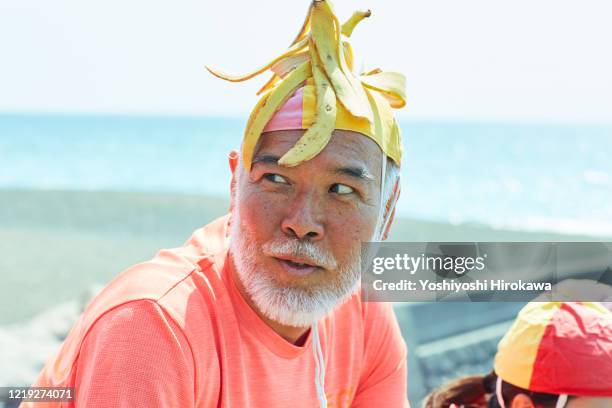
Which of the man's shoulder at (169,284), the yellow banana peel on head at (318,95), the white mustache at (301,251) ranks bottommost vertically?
the man's shoulder at (169,284)

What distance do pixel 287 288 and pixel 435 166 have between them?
28302 millimetres

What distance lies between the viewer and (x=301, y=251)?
1942mm

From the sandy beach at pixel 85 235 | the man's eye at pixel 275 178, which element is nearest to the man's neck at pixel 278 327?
the man's eye at pixel 275 178

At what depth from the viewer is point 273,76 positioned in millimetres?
2199

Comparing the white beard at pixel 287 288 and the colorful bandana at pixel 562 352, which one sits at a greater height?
the white beard at pixel 287 288

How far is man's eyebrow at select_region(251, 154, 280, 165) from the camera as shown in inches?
79.3

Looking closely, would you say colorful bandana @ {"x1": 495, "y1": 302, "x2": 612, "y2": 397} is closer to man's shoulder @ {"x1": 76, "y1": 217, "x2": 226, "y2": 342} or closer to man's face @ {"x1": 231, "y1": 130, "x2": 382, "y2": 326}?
man's face @ {"x1": 231, "y1": 130, "x2": 382, "y2": 326}

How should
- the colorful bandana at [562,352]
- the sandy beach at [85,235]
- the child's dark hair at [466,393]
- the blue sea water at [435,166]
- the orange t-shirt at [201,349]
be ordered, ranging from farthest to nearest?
1. the blue sea water at [435,166]
2. the sandy beach at [85,235]
3. the child's dark hair at [466,393]
4. the colorful bandana at [562,352]
5. the orange t-shirt at [201,349]

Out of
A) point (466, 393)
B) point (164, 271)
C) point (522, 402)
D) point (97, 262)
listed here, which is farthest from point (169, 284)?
point (97, 262)

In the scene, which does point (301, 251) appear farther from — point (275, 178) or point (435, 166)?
point (435, 166)

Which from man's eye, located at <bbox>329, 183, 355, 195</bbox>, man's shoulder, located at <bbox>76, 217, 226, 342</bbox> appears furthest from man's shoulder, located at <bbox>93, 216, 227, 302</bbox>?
man's eye, located at <bbox>329, 183, 355, 195</bbox>

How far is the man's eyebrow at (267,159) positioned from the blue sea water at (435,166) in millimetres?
16103

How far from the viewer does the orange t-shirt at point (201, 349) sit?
169cm

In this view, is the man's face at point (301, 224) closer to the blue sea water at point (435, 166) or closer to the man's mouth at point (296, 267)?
the man's mouth at point (296, 267)
